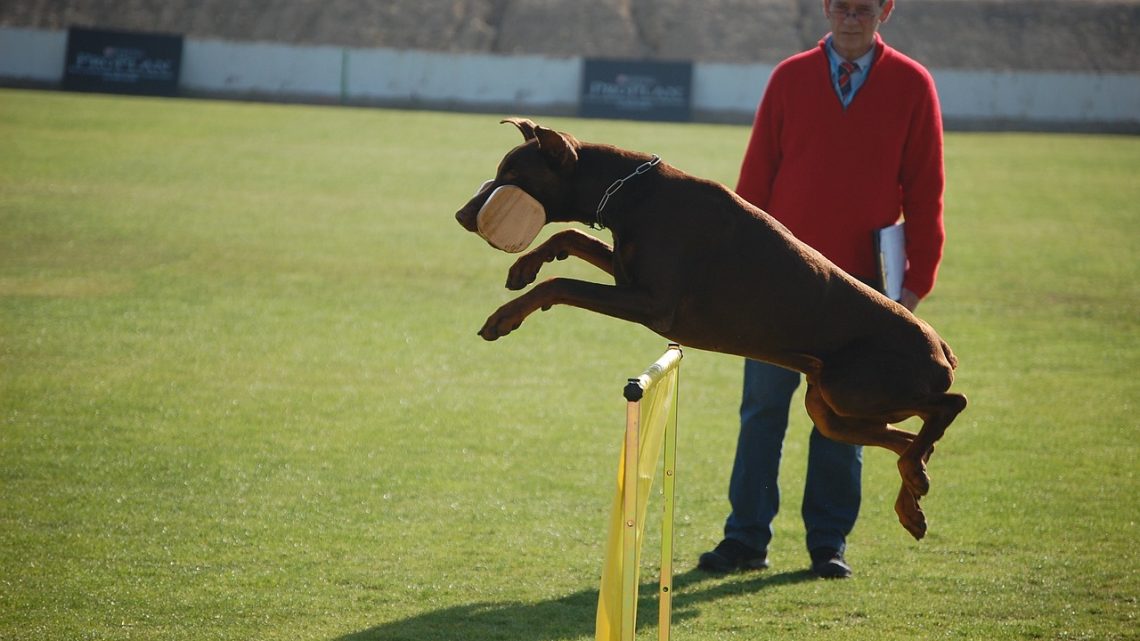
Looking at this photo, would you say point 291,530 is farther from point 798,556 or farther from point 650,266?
point 650,266

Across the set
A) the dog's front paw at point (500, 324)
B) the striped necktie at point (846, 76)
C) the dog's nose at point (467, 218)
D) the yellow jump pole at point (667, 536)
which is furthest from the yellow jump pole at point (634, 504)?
the striped necktie at point (846, 76)

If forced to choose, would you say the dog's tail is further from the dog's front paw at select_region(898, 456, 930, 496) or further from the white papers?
the white papers

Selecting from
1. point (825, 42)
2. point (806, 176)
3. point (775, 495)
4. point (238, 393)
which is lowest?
point (238, 393)

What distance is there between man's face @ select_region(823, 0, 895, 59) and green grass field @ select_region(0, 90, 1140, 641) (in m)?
2.68

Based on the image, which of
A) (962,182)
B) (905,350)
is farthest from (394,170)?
(905,350)

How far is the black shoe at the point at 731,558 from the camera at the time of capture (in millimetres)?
5930

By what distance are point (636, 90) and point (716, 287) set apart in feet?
114

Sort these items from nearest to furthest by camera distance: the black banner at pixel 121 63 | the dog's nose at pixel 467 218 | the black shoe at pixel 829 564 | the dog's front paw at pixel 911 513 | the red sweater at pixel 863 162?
the dog's nose at pixel 467 218 < the dog's front paw at pixel 911 513 < the red sweater at pixel 863 162 < the black shoe at pixel 829 564 < the black banner at pixel 121 63

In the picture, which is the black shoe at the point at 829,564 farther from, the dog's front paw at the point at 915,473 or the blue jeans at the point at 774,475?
the dog's front paw at the point at 915,473

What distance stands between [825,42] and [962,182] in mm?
18974

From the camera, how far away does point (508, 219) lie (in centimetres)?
377

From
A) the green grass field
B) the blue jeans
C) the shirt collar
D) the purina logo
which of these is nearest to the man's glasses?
the shirt collar

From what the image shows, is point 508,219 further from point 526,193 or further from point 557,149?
point 557,149

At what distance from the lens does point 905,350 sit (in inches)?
164
